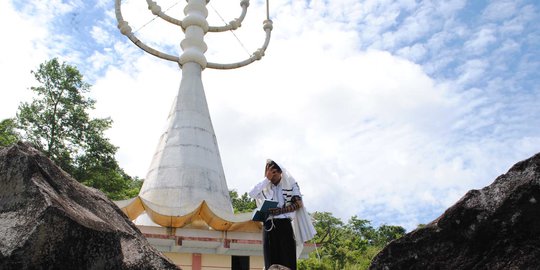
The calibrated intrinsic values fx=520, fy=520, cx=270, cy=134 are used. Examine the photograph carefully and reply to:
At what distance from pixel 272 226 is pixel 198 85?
953 centimetres

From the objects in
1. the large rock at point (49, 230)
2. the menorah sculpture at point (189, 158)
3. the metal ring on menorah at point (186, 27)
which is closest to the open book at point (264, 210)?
the large rock at point (49, 230)

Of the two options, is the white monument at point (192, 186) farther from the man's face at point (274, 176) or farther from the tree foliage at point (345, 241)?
the man's face at point (274, 176)

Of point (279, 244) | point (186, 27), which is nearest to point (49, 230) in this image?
point (279, 244)

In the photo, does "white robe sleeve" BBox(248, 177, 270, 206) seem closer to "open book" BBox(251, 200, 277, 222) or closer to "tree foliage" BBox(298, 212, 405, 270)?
"open book" BBox(251, 200, 277, 222)

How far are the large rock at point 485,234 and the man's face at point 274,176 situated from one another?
1.63m

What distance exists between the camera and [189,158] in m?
11.5

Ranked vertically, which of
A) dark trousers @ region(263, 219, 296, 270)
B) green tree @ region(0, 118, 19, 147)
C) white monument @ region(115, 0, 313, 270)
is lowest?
dark trousers @ region(263, 219, 296, 270)

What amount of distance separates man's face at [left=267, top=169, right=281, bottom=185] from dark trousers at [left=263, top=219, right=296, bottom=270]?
31 centimetres

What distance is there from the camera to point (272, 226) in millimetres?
3719

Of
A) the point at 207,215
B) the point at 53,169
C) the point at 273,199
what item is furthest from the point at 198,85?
the point at 53,169

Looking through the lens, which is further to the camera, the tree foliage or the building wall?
the tree foliage

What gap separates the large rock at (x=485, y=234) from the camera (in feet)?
6.70

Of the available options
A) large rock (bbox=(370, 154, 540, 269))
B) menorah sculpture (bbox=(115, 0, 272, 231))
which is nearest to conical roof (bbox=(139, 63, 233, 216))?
menorah sculpture (bbox=(115, 0, 272, 231))

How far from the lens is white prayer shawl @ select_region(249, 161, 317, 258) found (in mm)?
3883
